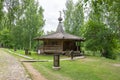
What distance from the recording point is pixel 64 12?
187 ft

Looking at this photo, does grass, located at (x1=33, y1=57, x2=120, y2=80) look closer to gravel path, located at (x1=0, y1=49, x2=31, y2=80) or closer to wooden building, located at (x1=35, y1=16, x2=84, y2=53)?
gravel path, located at (x1=0, y1=49, x2=31, y2=80)

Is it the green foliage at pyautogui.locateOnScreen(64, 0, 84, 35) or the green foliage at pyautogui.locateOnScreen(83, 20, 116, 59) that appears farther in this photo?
the green foliage at pyautogui.locateOnScreen(64, 0, 84, 35)

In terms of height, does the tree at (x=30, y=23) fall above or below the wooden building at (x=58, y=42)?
above

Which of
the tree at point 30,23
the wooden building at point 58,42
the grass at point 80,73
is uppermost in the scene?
the tree at point 30,23

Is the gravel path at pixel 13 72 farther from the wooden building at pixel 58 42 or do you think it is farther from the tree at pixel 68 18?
the tree at pixel 68 18

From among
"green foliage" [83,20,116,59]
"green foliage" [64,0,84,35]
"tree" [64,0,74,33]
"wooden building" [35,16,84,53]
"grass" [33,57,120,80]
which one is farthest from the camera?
"tree" [64,0,74,33]

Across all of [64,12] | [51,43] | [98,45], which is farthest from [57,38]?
[64,12]

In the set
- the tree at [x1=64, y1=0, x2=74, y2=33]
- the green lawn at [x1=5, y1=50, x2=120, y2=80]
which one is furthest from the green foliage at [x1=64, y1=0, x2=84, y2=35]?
the green lawn at [x1=5, y1=50, x2=120, y2=80]

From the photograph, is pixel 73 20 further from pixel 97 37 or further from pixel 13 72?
pixel 13 72

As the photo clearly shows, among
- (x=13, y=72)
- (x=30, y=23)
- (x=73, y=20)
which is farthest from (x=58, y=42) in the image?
(x=13, y=72)

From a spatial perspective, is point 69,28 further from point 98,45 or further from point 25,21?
point 98,45

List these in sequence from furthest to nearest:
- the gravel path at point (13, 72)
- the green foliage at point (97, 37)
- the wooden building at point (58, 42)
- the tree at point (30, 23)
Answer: the tree at point (30, 23)
the green foliage at point (97, 37)
the wooden building at point (58, 42)
the gravel path at point (13, 72)

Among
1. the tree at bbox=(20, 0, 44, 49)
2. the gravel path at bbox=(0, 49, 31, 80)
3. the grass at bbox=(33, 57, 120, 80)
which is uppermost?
the tree at bbox=(20, 0, 44, 49)

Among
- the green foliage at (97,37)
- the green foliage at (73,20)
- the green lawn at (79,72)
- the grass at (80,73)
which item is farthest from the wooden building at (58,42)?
the green foliage at (73,20)
